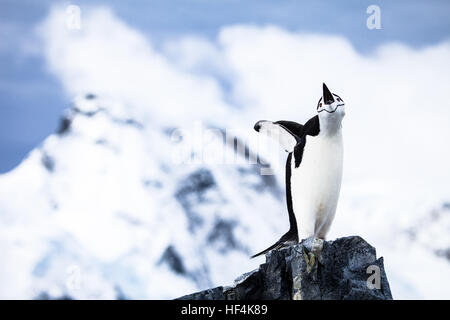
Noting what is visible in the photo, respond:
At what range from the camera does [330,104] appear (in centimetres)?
534

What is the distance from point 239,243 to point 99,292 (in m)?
10.2

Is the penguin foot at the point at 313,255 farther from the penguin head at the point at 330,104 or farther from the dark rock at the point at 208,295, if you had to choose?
the penguin head at the point at 330,104

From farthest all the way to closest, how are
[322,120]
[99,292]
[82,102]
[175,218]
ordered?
[82,102]
[175,218]
[99,292]
[322,120]

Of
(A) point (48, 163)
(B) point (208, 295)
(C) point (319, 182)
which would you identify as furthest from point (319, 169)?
(A) point (48, 163)

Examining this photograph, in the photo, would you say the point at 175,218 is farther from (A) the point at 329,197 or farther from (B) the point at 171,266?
(A) the point at 329,197

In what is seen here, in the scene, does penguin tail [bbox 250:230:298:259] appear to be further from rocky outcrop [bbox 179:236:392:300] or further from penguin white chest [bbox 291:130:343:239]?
rocky outcrop [bbox 179:236:392:300]

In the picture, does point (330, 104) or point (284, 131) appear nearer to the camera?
point (330, 104)

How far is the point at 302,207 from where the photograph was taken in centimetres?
559

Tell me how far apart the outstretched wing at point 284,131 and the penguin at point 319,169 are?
151mm

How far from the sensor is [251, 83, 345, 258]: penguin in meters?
5.41

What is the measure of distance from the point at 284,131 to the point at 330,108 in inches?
27.5

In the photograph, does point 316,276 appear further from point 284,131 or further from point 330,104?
point 284,131
